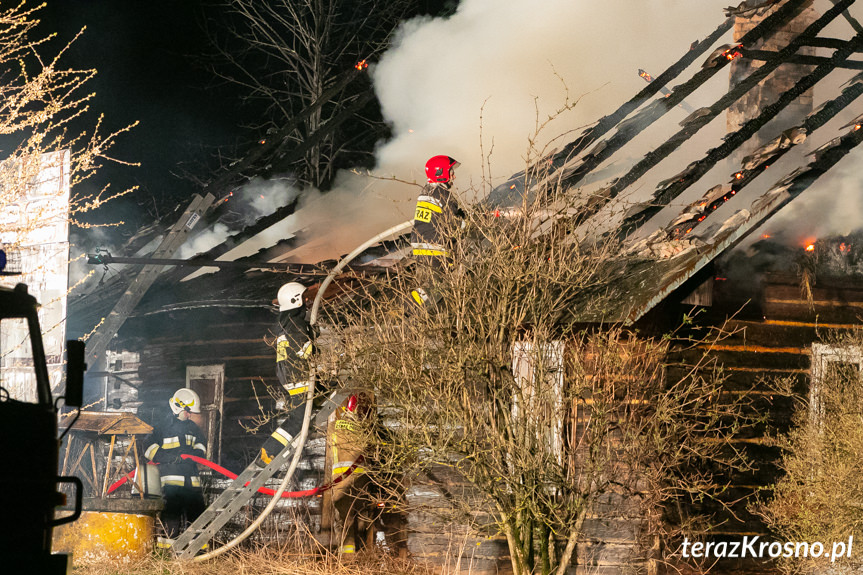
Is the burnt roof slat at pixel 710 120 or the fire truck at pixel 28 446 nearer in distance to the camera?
the fire truck at pixel 28 446

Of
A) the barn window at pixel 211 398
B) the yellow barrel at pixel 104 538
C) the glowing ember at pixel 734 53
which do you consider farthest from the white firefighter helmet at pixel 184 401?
the glowing ember at pixel 734 53

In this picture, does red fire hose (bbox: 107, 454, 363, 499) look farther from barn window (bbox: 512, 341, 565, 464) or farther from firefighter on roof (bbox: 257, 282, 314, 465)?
barn window (bbox: 512, 341, 565, 464)

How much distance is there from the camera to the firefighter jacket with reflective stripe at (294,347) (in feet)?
32.2

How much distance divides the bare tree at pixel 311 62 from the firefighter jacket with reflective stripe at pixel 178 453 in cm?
750

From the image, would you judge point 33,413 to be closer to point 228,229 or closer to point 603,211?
point 603,211

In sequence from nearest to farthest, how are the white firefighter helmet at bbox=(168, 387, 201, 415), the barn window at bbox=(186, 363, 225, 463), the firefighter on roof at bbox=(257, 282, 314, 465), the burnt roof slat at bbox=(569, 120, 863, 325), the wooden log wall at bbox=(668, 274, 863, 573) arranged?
1. the burnt roof slat at bbox=(569, 120, 863, 325)
2. the firefighter on roof at bbox=(257, 282, 314, 465)
3. the wooden log wall at bbox=(668, 274, 863, 573)
4. the white firefighter helmet at bbox=(168, 387, 201, 415)
5. the barn window at bbox=(186, 363, 225, 463)

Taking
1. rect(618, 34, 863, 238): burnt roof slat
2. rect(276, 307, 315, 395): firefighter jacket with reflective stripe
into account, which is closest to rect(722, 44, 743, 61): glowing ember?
rect(618, 34, 863, 238): burnt roof slat

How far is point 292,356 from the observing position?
10234 millimetres

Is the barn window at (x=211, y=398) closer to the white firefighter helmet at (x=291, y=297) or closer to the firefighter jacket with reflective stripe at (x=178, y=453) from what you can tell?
the firefighter jacket with reflective stripe at (x=178, y=453)

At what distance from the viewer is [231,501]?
10172mm

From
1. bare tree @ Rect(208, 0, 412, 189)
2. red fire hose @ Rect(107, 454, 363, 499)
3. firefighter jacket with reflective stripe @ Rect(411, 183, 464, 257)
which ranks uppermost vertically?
bare tree @ Rect(208, 0, 412, 189)

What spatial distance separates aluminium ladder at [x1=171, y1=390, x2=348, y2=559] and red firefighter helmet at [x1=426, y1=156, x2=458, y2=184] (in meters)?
2.76

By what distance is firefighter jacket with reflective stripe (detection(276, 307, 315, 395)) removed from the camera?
9820 millimetres

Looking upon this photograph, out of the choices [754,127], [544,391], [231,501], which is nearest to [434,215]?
[544,391]
